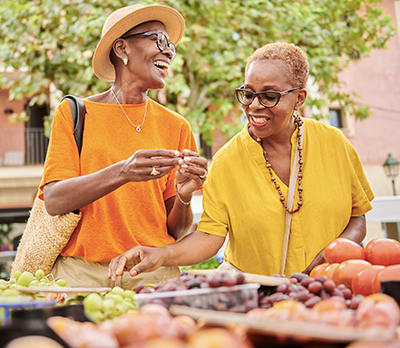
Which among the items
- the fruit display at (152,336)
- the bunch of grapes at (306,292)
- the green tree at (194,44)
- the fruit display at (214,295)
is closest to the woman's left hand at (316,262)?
the bunch of grapes at (306,292)

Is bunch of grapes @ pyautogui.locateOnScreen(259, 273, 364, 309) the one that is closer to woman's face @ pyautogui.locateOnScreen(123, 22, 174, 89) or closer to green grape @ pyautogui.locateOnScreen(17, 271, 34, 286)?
green grape @ pyautogui.locateOnScreen(17, 271, 34, 286)

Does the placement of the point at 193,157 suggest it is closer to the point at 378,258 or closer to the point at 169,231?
the point at 169,231

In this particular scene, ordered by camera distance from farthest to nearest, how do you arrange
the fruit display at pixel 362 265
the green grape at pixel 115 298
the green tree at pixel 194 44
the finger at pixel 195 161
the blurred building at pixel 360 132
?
the blurred building at pixel 360 132 < the green tree at pixel 194 44 < the finger at pixel 195 161 < the fruit display at pixel 362 265 < the green grape at pixel 115 298

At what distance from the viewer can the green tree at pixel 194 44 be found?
342 inches

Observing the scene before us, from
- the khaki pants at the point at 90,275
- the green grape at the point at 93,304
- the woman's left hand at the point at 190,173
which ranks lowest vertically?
the khaki pants at the point at 90,275

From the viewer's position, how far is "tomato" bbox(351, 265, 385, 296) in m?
1.70

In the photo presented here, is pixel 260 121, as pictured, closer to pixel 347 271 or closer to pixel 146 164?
pixel 146 164

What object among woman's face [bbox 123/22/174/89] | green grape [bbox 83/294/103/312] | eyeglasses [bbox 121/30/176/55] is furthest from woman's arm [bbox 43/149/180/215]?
green grape [bbox 83/294/103/312]

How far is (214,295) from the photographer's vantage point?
50.8 inches

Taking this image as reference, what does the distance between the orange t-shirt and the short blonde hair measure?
71 cm

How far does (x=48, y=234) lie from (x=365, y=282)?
1549 millimetres

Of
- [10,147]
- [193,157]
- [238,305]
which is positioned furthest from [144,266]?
[10,147]

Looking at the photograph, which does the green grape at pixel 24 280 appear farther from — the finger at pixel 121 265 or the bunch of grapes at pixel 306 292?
the bunch of grapes at pixel 306 292

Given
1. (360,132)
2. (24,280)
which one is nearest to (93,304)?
(24,280)
